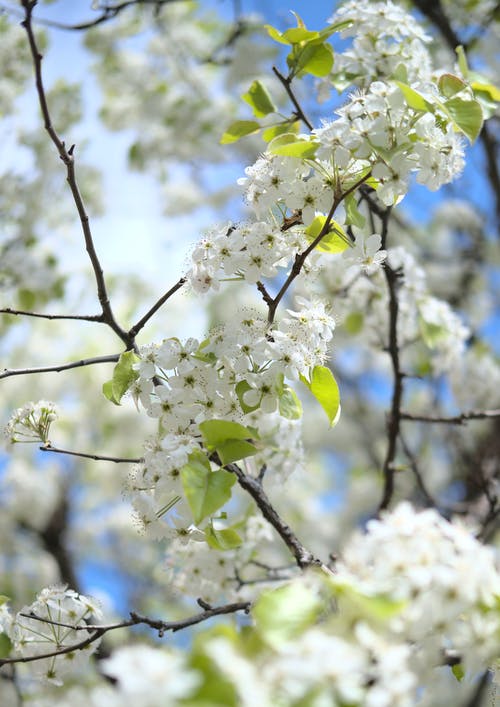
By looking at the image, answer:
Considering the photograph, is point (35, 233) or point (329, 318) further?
point (35, 233)

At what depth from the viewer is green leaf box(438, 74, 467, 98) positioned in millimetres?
1654

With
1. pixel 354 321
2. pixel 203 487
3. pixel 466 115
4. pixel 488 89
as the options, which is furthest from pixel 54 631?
pixel 354 321

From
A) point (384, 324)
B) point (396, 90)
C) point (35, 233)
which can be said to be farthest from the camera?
point (35, 233)

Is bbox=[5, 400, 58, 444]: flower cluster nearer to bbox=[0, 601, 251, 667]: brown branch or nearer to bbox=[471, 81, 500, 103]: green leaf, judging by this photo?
bbox=[0, 601, 251, 667]: brown branch

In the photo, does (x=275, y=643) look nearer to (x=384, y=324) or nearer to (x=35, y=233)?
(x=384, y=324)

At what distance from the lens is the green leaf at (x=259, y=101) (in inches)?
76.2

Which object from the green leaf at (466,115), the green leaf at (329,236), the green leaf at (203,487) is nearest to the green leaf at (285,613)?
the green leaf at (203,487)

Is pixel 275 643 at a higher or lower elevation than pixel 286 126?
lower

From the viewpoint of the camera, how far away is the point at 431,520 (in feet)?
3.48

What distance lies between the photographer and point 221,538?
1608 mm

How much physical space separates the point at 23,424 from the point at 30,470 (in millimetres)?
6058

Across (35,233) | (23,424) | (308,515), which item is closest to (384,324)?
(23,424)

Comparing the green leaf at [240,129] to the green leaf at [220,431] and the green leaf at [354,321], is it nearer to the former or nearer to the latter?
the green leaf at [220,431]

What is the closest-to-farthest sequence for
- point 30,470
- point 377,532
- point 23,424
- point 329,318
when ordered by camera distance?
point 377,532, point 329,318, point 23,424, point 30,470
